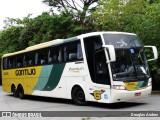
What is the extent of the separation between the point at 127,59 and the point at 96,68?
133 centimetres

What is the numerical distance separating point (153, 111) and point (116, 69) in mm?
2283

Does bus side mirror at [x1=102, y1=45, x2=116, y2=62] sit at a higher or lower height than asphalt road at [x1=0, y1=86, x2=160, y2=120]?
higher

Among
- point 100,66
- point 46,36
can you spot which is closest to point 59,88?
point 100,66

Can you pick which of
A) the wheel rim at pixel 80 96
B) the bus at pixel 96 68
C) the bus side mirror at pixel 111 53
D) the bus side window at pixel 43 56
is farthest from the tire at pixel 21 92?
the bus side mirror at pixel 111 53

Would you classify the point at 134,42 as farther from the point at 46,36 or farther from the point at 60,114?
the point at 46,36

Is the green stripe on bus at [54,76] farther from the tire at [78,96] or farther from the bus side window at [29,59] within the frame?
the bus side window at [29,59]

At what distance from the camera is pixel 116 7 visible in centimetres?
2344

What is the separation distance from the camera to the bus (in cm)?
1341

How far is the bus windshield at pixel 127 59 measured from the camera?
532 inches

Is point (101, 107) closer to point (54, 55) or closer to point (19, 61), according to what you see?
point (54, 55)

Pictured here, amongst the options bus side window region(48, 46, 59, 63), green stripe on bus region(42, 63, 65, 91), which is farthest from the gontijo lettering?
bus side window region(48, 46, 59, 63)

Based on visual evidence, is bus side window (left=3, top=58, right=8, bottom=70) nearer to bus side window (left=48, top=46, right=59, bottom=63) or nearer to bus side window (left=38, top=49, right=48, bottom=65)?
bus side window (left=38, top=49, right=48, bottom=65)

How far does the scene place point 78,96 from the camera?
51.4ft

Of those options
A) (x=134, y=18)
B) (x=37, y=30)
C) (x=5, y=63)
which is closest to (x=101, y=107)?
(x=134, y=18)
